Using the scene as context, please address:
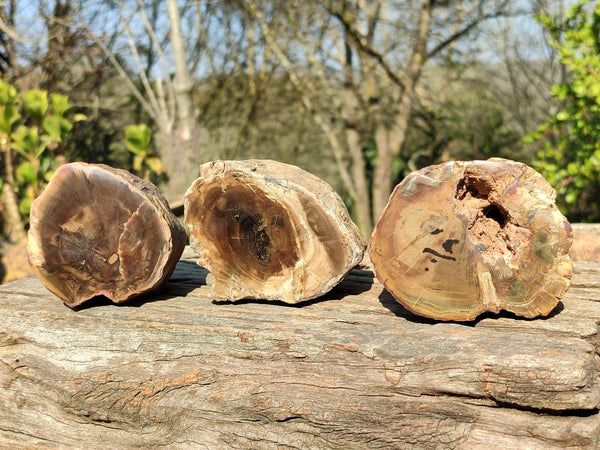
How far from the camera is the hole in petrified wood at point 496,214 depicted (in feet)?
6.97

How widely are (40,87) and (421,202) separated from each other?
6.02 m

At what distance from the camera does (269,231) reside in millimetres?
2289

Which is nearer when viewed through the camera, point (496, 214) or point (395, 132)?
point (496, 214)

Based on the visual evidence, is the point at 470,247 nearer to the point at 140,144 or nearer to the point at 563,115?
the point at 563,115

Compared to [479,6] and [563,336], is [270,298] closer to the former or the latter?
[563,336]

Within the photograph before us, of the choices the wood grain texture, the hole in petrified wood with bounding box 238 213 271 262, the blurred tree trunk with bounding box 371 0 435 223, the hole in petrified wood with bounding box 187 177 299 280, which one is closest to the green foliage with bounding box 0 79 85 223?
the wood grain texture

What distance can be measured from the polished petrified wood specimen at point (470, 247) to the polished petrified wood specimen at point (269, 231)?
0.72ft

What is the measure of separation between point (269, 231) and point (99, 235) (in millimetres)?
735

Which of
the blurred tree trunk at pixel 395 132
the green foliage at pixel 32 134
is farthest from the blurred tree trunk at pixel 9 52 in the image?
the blurred tree trunk at pixel 395 132

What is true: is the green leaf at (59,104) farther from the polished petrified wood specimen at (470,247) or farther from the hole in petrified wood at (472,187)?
the hole in petrified wood at (472,187)

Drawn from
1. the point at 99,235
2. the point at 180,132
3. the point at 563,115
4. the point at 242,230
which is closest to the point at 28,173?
the point at 180,132

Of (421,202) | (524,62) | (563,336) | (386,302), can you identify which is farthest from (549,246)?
(524,62)

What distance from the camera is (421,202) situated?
2.05m

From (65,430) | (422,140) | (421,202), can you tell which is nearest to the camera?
(421,202)
